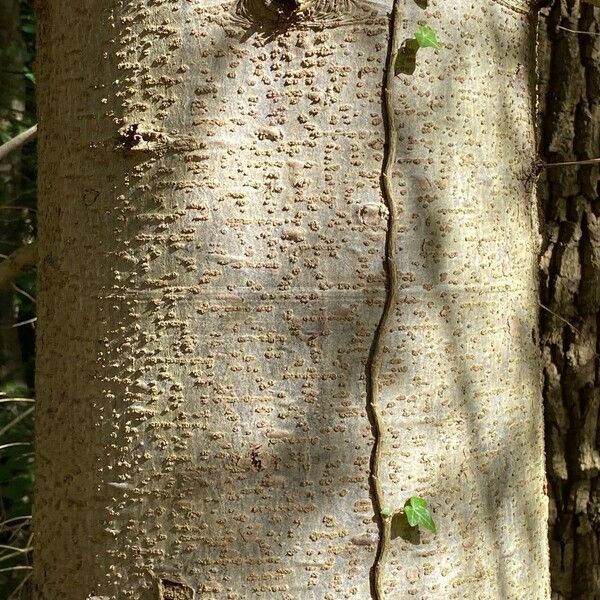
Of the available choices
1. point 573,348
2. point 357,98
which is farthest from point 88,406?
point 573,348

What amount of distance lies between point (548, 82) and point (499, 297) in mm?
1136

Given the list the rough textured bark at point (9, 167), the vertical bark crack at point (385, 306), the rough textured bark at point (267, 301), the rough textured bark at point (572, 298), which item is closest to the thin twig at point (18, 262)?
the rough textured bark at point (267, 301)

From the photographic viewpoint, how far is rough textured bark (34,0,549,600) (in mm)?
1046

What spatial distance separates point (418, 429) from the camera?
1096 millimetres

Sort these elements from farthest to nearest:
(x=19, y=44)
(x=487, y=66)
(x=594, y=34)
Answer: (x=19, y=44) → (x=594, y=34) → (x=487, y=66)

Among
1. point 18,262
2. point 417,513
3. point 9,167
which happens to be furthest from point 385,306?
point 9,167

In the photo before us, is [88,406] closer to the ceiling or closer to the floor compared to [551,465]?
closer to the ceiling

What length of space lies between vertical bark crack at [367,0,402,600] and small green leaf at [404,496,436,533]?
0.03m

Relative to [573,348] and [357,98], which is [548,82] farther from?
[357,98]

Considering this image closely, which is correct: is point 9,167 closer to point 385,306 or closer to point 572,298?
point 572,298

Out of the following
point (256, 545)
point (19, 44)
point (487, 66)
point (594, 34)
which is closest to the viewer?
point (256, 545)

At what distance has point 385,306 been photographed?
1075 millimetres

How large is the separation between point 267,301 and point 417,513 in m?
0.34

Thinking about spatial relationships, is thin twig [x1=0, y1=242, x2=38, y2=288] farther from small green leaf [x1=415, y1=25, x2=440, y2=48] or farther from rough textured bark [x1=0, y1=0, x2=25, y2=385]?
rough textured bark [x1=0, y1=0, x2=25, y2=385]
